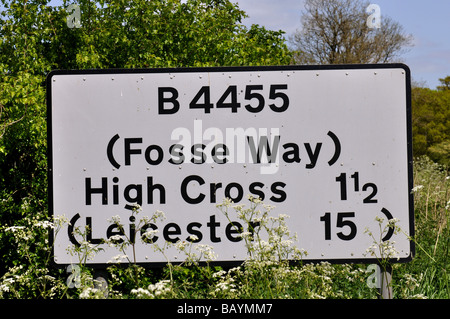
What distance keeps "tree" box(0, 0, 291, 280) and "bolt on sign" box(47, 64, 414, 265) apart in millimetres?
3447

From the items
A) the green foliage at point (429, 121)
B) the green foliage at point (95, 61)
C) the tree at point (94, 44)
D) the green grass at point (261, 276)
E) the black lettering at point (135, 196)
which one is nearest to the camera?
the green grass at point (261, 276)

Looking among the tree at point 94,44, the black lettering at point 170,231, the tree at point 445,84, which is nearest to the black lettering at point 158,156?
the black lettering at point 170,231

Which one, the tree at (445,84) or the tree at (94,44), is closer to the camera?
the tree at (94,44)

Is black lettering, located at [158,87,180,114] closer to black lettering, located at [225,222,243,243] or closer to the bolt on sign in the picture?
the bolt on sign

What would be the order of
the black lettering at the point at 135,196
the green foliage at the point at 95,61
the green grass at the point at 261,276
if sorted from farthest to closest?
1. the green foliage at the point at 95,61
2. the black lettering at the point at 135,196
3. the green grass at the point at 261,276

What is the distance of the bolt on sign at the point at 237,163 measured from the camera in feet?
10.4

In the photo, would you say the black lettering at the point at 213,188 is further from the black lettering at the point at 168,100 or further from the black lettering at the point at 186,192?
the black lettering at the point at 168,100

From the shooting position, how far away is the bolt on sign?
317 cm

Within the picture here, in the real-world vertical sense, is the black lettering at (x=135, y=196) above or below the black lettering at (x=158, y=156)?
below

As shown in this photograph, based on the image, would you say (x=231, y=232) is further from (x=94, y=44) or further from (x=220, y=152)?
(x=94, y=44)

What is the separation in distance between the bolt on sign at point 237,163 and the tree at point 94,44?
11.3ft

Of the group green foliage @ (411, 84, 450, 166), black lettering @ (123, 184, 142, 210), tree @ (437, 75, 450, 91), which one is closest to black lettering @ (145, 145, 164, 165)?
black lettering @ (123, 184, 142, 210)

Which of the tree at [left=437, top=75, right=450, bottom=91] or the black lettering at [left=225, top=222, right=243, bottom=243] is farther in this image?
the tree at [left=437, top=75, right=450, bottom=91]

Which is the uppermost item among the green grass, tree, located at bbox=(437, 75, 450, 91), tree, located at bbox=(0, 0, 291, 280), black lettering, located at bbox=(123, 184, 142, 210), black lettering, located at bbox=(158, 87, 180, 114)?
tree, located at bbox=(437, 75, 450, 91)
